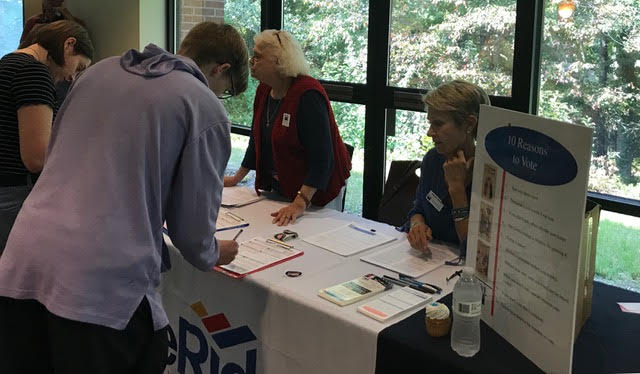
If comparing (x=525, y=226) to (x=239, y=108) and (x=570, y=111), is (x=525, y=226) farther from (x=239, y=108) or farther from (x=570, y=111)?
(x=239, y=108)

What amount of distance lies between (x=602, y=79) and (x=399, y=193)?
3.07 feet

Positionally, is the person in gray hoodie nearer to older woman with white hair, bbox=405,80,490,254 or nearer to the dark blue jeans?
older woman with white hair, bbox=405,80,490,254

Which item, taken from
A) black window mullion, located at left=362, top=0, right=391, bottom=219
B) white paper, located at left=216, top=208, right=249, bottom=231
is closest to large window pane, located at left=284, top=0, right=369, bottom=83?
black window mullion, located at left=362, top=0, right=391, bottom=219

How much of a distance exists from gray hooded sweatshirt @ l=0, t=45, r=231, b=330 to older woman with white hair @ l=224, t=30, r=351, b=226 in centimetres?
103

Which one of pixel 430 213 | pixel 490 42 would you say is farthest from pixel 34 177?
pixel 490 42

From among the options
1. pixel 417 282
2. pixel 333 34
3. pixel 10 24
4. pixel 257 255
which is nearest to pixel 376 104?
pixel 333 34

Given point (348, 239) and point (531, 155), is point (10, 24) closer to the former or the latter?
point (348, 239)

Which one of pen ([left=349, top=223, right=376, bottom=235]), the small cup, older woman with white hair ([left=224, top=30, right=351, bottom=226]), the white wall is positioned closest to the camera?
the small cup

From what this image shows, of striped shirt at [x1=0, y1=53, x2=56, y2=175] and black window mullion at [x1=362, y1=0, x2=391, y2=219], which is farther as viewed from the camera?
black window mullion at [x1=362, y1=0, x2=391, y2=219]

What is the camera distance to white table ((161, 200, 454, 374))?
1.60m

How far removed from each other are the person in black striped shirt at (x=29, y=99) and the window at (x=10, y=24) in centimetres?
370

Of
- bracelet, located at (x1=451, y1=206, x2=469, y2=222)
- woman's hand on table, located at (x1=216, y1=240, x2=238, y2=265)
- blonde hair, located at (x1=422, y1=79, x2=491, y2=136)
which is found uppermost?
blonde hair, located at (x1=422, y1=79, x2=491, y2=136)

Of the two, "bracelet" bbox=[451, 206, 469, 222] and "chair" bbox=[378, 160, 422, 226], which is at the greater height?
"bracelet" bbox=[451, 206, 469, 222]

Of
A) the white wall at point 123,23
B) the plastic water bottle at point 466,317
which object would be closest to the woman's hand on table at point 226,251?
the plastic water bottle at point 466,317
